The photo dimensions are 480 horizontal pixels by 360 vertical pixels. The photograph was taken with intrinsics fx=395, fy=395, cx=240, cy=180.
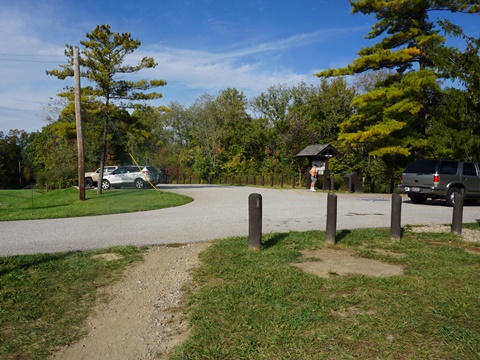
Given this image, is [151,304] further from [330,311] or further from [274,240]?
[274,240]

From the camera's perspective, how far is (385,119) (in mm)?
21484

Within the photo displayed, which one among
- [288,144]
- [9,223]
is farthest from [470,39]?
[288,144]

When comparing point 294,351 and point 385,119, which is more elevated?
point 385,119

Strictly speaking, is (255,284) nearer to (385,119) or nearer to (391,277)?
(391,277)

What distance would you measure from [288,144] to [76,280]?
3696 cm

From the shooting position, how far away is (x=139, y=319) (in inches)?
170

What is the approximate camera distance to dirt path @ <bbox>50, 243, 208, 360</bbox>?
370 centimetres

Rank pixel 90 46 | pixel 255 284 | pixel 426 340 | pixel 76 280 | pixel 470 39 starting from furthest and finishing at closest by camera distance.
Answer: pixel 90 46, pixel 470 39, pixel 76 280, pixel 255 284, pixel 426 340

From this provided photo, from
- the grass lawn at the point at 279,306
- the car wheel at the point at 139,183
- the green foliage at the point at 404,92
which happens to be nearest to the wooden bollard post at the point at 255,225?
the grass lawn at the point at 279,306

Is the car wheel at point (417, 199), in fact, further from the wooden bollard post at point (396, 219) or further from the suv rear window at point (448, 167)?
the wooden bollard post at point (396, 219)

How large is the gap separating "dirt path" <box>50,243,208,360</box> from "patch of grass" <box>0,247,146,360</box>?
0.59ft

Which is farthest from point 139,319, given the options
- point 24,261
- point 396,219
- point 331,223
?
point 396,219

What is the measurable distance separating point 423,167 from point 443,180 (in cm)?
92

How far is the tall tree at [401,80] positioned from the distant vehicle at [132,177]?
41.2 ft
